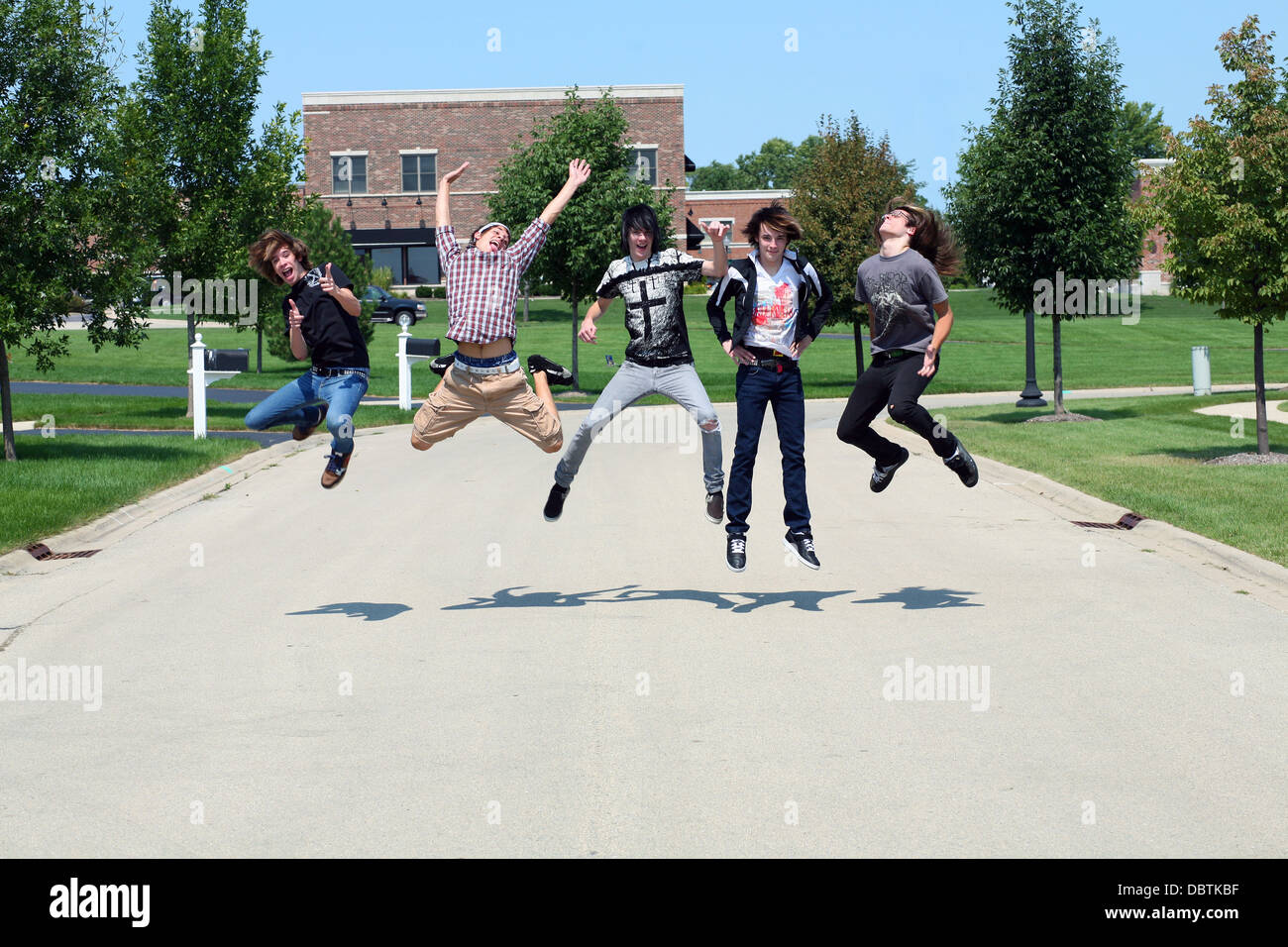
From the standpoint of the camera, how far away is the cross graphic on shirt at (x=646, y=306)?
9.70 m

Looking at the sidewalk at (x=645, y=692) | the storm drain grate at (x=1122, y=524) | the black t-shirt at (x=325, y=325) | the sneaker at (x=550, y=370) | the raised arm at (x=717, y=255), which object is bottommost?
the sidewalk at (x=645, y=692)

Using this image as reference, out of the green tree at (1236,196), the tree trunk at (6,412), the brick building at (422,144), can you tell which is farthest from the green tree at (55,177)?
the brick building at (422,144)

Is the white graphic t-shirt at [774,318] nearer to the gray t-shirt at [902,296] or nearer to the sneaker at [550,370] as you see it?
the gray t-shirt at [902,296]

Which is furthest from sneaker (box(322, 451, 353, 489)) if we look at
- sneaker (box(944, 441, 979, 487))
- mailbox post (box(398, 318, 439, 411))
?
mailbox post (box(398, 318, 439, 411))

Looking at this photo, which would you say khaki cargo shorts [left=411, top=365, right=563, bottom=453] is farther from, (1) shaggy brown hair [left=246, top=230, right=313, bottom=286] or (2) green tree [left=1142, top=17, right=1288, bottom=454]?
(2) green tree [left=1142, top=17, right=1288, bottom=454]

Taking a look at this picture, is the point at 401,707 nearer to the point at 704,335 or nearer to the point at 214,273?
the point at 214,273

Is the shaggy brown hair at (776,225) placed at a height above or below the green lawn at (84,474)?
above

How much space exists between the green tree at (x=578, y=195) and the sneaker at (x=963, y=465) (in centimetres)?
2326

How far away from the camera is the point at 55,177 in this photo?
18.7 m

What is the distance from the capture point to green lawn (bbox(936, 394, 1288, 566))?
1380 cm

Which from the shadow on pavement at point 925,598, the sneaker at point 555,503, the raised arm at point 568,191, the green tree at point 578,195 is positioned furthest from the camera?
the green tree at point 578,195

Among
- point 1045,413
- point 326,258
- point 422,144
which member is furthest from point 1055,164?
point 422,144

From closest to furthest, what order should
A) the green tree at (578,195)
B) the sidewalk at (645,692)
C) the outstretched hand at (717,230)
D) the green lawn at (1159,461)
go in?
the sidewalk at (645,692), the outstretched hand at (717,230), the green lawn at (1159,461), the green tree at (578,195)

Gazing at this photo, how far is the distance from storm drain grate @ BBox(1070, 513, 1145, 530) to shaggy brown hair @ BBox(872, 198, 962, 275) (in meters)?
5.26
